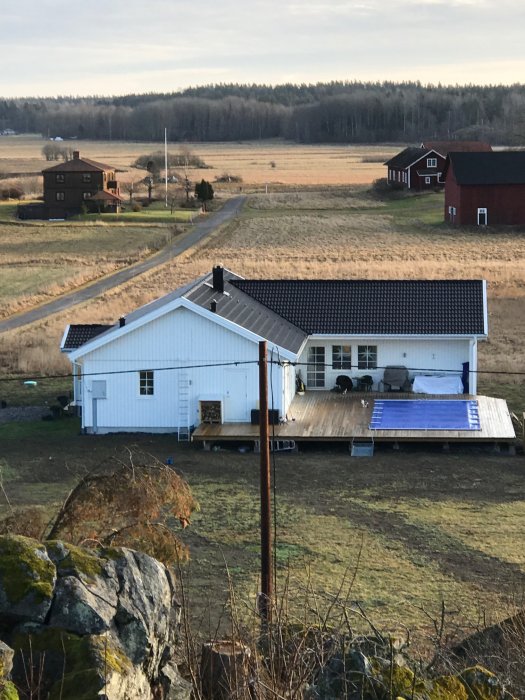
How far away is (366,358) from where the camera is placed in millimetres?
29625

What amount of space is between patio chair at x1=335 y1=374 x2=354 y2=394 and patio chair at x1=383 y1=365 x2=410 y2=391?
0.87m

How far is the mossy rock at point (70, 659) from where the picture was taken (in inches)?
274

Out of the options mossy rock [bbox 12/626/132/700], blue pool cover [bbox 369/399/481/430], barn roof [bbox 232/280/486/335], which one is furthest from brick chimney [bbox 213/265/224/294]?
mossy rock [bbox 12/626/132/700]

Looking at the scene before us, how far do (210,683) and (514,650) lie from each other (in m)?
2.45

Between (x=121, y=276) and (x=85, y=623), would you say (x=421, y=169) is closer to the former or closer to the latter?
(x=121, y=276)

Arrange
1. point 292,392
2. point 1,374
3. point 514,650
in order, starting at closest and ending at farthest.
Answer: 1. point 514,650
2. point 292,392
3. point 1,374

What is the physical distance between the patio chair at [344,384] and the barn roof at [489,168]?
4363 cm

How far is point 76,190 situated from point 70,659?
79545 millimetres

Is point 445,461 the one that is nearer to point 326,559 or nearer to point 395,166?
point 326,559

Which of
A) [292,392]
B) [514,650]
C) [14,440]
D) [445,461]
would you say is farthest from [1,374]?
[514,650]

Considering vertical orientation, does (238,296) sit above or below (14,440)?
above

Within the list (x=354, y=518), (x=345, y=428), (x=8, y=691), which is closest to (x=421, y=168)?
A: (x=345, y=428)

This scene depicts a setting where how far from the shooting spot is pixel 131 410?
88.4 ft

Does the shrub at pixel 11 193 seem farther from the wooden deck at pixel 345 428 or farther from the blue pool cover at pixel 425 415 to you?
the blue pool cover at pixel 425 415
